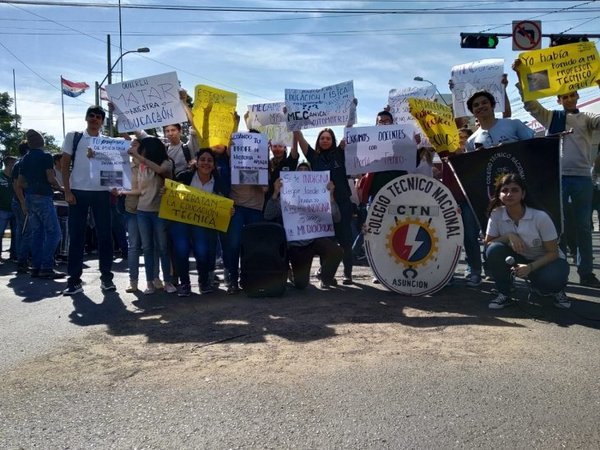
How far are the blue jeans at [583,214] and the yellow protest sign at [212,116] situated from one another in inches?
160

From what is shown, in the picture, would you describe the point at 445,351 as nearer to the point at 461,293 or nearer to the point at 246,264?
the point at 461,293

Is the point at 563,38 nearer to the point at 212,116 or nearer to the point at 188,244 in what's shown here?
the point at 212,116

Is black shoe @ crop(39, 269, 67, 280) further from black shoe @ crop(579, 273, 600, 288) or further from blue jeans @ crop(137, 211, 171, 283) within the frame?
black shoe @ crop(579, 273, 600, 288)

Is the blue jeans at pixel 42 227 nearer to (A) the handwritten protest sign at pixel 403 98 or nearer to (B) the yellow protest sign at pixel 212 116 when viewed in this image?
(B) the yellow protest sign at pixel 212 116

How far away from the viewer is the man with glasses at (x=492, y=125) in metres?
5.46

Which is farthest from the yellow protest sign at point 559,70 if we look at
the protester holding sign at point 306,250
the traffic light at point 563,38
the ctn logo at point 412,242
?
the traffic light at point 563,38

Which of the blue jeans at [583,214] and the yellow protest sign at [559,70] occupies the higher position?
the yellow protest sign at [559,70]

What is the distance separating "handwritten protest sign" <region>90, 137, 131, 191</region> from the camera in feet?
20.1

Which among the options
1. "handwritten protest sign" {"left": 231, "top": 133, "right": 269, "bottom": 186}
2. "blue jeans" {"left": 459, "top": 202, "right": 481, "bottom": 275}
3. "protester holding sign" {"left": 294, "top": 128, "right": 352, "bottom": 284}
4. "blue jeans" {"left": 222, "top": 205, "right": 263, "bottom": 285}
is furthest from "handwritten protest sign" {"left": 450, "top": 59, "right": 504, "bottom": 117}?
"blue jeans" {"left": 222, "top": 205, "right": 263, "bottom": 285}

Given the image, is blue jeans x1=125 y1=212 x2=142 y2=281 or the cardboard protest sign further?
blue jeans x1=125 y1=212 x2=142 y2=281

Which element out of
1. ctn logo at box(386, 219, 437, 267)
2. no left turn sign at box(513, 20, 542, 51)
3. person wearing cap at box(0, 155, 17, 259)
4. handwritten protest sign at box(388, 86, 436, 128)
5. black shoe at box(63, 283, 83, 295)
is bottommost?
black shoe at box(63, 283, 83, 295)

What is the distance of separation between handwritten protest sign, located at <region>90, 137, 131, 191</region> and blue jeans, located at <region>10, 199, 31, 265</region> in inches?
109

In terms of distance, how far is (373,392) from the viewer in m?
3.05

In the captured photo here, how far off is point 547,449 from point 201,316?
326 centimetres
